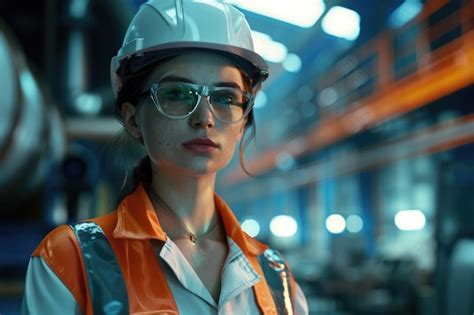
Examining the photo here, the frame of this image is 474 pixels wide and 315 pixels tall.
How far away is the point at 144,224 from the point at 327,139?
314 inches

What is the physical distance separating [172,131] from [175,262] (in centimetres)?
25

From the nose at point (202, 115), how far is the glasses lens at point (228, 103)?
0.02m

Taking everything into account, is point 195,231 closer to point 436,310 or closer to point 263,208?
point 436,310

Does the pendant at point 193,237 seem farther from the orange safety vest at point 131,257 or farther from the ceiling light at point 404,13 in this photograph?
the ceiling light at point 404,13

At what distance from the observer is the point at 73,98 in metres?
5.02

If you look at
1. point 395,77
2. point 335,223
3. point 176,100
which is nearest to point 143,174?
point 176,100

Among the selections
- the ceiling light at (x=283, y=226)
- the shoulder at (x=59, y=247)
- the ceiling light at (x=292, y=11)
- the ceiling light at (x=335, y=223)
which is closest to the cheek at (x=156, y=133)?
the shoulder at (x=59, y=247)

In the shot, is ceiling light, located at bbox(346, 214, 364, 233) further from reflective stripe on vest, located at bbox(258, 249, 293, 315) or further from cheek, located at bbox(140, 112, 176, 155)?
cheek, located at bbox(140, 112, 176, 155)

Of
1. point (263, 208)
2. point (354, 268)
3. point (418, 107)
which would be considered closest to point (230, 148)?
point (418, 107)

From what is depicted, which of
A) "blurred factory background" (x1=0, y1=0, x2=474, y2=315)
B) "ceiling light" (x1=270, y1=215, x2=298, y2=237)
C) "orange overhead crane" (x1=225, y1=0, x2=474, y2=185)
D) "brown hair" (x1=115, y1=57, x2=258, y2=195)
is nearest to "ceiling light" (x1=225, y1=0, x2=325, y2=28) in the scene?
"blurred factory background" (x1=0, y1=0, x2=474, y2=315)

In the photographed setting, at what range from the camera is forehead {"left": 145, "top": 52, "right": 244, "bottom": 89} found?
1011 millimetres

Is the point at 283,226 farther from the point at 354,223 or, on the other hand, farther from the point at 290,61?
the point at 290,61

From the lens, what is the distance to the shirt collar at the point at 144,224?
979 millimetres

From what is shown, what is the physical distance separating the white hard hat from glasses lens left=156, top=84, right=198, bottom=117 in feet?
0.22
